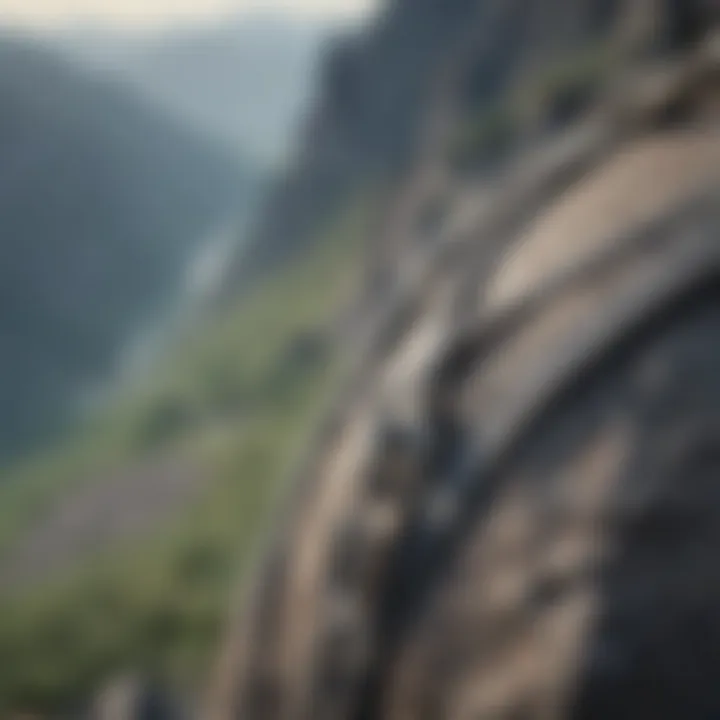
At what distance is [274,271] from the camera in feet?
58.9

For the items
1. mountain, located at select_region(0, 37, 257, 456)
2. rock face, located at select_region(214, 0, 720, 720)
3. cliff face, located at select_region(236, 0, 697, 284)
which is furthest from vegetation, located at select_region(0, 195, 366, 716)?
cliff face, located at select_region(236, 0, 697, 284)

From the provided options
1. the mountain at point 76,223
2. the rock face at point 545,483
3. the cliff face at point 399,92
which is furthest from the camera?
the cliff face at point 399,92

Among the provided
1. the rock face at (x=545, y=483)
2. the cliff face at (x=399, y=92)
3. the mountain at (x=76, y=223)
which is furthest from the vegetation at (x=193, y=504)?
the cliff face at (x=399, y=92)

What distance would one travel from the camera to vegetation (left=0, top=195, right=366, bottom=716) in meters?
5.12

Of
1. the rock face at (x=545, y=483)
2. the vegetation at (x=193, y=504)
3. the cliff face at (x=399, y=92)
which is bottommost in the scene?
the rock face at (x=545, y=483)

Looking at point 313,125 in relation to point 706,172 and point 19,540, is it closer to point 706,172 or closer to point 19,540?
point 19,540

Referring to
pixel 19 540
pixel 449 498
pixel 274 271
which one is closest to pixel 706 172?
pixel 449 498

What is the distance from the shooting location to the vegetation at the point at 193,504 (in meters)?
5.12

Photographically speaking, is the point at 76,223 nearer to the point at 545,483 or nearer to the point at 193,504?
the point at 193,504

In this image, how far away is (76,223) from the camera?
6.29 meters

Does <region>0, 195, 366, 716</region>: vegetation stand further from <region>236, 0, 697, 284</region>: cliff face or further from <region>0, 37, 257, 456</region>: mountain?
<region>236, 0, 697, 284</region>: cliff face

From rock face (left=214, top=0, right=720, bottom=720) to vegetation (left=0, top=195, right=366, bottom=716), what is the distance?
0.62 metres

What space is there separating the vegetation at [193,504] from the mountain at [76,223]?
1067 millimetres

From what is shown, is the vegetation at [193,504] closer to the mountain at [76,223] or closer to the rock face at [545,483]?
the rock face at [545,483]
